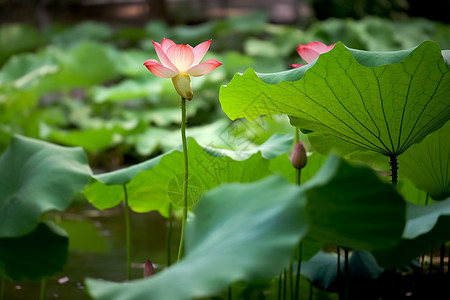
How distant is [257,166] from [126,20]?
580cm

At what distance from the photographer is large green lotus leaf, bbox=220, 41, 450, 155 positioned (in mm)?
792

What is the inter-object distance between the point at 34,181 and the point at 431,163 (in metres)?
0.72

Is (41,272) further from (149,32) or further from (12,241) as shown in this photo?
(149,32)

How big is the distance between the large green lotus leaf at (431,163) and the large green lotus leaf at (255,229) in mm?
332

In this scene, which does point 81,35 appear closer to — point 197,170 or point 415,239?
point 197,170

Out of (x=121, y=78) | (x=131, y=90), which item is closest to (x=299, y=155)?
(x=131, y=90)

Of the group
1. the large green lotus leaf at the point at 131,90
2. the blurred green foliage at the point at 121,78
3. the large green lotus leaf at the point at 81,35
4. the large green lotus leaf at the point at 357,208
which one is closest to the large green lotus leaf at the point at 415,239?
the large green lotus leaf at the point at 357,208

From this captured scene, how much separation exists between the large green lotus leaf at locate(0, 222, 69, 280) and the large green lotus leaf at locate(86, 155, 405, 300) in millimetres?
357

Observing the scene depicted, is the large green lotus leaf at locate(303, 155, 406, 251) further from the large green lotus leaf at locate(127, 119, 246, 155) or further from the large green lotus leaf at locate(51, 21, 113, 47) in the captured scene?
the large green lotus leaf at locate(51, 21, 113, 47)

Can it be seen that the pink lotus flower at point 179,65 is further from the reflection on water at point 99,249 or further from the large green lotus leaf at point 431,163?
the reflection on water at point 99,249

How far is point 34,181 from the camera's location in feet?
2.84

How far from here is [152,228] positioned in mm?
1895

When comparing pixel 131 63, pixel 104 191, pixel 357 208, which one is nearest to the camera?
pixel 357 208

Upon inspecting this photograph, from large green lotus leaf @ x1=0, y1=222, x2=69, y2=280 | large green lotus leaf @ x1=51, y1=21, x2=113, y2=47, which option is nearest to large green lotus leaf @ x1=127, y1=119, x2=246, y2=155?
large green lotus leaf @ x1=0, y1=222, x2=69, y2=280
